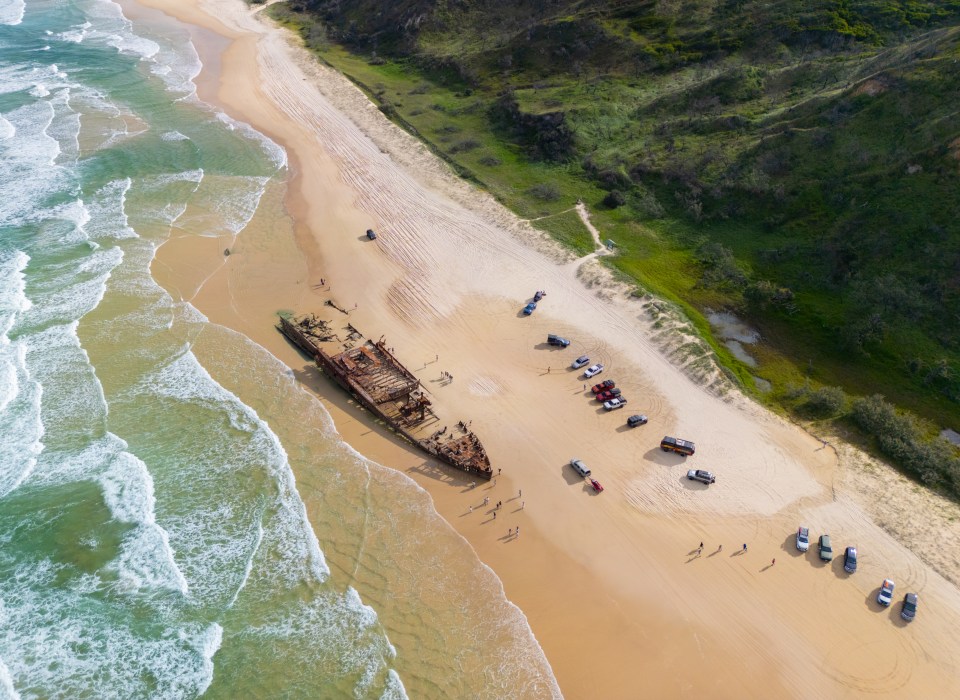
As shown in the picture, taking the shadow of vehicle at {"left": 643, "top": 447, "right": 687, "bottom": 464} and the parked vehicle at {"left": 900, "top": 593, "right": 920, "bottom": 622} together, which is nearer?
the parked vehicle at {"left": 900, "top": 593, "right": 920, "bottom": 622}

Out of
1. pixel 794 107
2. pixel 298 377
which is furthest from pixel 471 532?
pixel 794 107

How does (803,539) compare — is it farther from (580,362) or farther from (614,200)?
(614,200)

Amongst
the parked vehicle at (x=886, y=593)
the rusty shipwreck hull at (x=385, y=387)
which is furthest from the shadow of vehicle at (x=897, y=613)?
the rusty shipwreck hull at (x=385, y=387)

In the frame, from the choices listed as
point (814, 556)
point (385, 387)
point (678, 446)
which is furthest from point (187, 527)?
point (814, 556)

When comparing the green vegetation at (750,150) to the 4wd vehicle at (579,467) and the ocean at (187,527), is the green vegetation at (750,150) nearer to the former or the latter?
the 4wd vehicle at (579,467)

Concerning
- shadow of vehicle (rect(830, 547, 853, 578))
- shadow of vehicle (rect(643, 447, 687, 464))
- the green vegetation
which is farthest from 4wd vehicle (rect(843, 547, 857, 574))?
shadow of vehicle (rect(643, 447, 687, 464))

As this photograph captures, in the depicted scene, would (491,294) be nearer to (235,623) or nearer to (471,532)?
(471,532)

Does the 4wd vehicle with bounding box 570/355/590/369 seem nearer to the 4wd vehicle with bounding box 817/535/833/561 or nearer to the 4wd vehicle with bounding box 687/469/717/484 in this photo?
the 4wd vehicle with bounding box 687/469/717/484

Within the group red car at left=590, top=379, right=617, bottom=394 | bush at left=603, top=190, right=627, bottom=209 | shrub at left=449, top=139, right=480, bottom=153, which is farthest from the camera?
shrub at left=449, top=139, right=480, bottom=153
